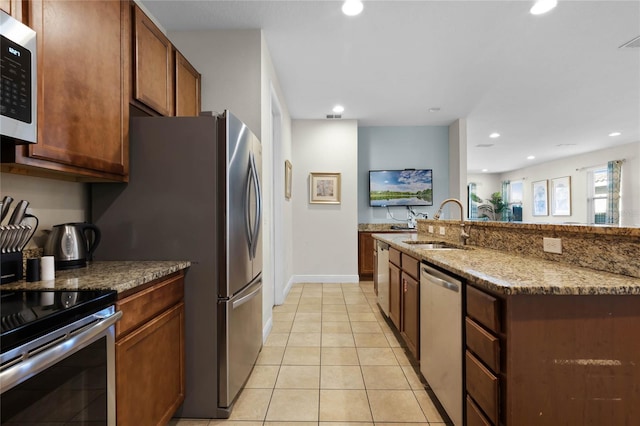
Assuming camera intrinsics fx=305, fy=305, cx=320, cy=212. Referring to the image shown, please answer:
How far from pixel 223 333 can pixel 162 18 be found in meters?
2.50

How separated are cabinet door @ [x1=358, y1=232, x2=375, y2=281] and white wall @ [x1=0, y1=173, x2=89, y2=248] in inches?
161

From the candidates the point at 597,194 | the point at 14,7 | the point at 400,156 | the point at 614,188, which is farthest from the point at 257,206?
the point at 597,194

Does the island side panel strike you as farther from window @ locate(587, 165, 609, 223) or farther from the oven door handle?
window @ locate(587, 165, 609, 223)

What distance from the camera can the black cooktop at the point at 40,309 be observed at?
2.51 ft

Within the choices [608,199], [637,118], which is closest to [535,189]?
[608,199]

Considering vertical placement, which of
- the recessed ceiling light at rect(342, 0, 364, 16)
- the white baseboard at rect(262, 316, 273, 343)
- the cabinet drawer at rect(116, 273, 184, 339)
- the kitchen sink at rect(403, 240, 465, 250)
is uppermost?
the recessed ceiling light at rect(342, 0, 364, 16)

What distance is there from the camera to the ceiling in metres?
2.41

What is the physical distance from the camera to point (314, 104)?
4.35 m

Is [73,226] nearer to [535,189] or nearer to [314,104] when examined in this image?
[314,104]

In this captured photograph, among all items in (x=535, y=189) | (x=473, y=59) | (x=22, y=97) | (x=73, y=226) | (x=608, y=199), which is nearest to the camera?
(x=22, y=97)

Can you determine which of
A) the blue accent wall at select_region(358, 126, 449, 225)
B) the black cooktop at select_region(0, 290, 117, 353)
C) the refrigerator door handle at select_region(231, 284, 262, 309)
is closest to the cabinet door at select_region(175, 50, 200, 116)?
the refrigerator door handle at select_region(231, 284, 262, 309)

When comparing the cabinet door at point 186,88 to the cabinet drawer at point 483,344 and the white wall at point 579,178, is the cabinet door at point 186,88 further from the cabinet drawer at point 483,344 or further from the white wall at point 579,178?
the white wall at point 579,178

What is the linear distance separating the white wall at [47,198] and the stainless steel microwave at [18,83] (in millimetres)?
419

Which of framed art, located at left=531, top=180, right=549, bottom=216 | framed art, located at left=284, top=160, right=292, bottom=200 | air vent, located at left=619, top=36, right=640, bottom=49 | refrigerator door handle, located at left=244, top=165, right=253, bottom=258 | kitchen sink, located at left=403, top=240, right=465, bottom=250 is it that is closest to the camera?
refrigerator door handle, located at left=244, top=165, right=253, bottom=258
